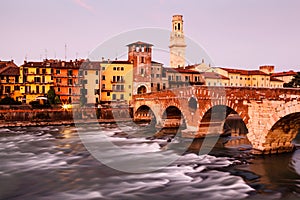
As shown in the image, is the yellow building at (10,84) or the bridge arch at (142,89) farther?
the bridge arch at (142,89)

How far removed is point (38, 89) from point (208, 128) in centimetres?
3776

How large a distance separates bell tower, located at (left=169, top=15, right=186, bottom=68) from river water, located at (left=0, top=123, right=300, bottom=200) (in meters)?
63.9

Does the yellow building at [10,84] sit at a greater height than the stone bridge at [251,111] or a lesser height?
greater

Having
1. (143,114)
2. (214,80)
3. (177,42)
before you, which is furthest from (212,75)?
(143,114)

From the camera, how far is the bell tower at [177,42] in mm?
91125

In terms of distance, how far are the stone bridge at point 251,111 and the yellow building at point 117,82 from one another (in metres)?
26.3

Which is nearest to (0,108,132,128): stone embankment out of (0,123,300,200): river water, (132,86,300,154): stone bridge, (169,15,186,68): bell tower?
(0,123,300,200): river water

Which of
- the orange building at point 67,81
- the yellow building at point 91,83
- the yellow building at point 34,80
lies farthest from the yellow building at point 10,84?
the yellow building at point 91,83

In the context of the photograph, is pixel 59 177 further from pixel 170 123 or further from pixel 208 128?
pixel 170 123

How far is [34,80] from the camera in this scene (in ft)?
193

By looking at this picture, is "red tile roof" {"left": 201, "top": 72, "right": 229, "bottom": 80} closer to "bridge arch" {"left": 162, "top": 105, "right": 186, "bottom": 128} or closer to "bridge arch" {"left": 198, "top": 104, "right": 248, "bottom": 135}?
"bridge arch" {"left": 162, "top": 105, "right": 186, "bottom": 128}

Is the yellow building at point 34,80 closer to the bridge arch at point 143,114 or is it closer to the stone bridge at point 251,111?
the bridge arch at point 143,114

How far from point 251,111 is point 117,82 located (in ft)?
138

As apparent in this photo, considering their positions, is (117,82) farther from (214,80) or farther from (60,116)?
(214,80)
